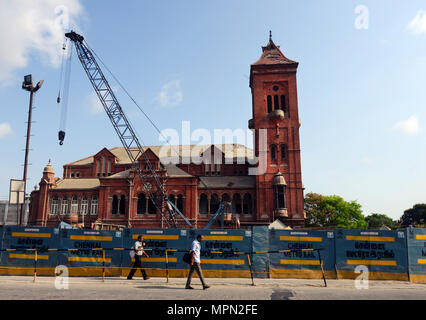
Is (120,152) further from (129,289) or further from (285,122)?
(129,289)

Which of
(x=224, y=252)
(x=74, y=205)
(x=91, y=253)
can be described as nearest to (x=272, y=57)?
(x=74, y=205)

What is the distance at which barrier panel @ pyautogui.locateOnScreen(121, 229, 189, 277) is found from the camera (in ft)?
50.9

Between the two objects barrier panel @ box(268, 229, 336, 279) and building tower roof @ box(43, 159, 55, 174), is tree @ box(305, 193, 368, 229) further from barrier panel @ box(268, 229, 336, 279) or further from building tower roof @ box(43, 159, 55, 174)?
barrier panel @ box(268, 229, 336, 279)

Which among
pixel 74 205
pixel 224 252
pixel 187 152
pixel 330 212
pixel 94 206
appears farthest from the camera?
pixel 330 212

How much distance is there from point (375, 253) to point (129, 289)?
37.8ft

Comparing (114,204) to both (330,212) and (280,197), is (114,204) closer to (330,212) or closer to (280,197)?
(280,197)

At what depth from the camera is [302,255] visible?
15602 mm

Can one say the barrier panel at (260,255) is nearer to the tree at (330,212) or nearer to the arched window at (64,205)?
the arched window at (64,205)

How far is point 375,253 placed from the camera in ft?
50.5

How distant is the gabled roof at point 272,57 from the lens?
4543 centimetres

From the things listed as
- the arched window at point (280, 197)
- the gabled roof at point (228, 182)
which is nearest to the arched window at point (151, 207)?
the gabled roof at point (228, 182)

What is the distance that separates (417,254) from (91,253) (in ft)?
51.5

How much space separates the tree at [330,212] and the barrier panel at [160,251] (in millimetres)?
54566
